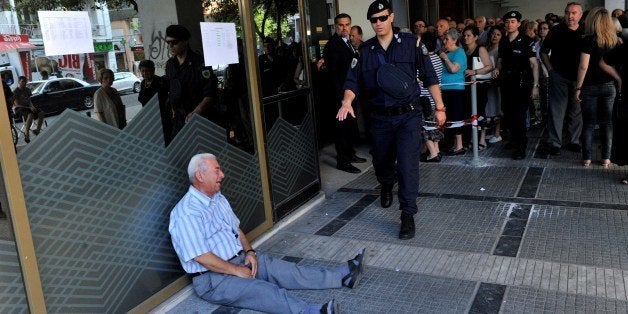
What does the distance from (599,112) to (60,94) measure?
516cm

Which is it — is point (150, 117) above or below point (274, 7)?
below

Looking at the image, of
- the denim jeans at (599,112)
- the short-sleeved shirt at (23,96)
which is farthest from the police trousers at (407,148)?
the short-sleeved shirt at (23,96)

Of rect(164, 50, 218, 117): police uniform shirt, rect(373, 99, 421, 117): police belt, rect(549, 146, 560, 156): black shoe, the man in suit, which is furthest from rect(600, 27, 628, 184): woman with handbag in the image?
rect(164, 50, 218, 117): police uniform shirt

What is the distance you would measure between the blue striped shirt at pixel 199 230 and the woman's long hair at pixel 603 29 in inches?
162

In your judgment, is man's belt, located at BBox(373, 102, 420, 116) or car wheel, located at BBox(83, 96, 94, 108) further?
man's belt, located at BBox(373, 102, 420, 116)

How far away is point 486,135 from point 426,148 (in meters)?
1.43

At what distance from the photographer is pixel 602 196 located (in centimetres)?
480

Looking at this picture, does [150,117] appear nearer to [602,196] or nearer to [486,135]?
[602,196]

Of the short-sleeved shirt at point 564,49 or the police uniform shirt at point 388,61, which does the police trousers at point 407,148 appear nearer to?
the police uniform shirt at point 388,61

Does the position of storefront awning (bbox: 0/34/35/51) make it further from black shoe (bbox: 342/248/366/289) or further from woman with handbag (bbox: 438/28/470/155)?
woman with handbag (bbox: 438/28/470/155)

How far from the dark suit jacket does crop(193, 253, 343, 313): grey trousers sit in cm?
318

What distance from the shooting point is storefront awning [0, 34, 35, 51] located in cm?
256

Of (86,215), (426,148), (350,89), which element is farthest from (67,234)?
(426,148)

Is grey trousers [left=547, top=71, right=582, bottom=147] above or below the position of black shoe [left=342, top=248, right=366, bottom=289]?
above
